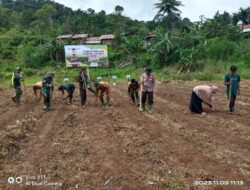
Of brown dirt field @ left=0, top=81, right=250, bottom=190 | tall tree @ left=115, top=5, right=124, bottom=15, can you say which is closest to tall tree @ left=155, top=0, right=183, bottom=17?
tall tree @ left=115, top=5, right=124, bottom=15

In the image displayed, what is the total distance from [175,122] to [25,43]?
47878mm

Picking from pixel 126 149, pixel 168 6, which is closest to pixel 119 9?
pixel 168 6

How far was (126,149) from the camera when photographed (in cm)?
725

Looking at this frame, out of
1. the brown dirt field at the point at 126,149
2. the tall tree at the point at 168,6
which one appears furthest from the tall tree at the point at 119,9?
the brown dirt field at the point at 126,149

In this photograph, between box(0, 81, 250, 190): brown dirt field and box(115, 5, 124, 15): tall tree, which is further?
box(115, 5, 124, 15): tall tree

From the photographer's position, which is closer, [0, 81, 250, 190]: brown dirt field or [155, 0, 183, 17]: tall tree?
[0, 81, 250, 190]: brown dirt field

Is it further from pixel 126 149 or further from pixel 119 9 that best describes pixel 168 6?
pixel 126 149

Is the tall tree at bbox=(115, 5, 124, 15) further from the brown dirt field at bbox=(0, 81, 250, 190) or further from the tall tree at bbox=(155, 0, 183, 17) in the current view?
the brown dirt field at bbox=(0, 81, 250, 190)

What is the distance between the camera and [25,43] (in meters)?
54.1

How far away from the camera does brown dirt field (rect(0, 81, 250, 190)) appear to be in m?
5.62

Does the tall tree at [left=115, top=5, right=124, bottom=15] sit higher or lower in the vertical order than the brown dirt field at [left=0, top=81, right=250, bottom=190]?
higher

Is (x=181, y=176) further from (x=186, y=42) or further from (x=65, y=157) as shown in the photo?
(x=186, y=42)

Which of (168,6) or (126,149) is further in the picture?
(168,6)

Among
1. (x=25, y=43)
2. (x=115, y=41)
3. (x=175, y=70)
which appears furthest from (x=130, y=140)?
(x=25, y=43)
